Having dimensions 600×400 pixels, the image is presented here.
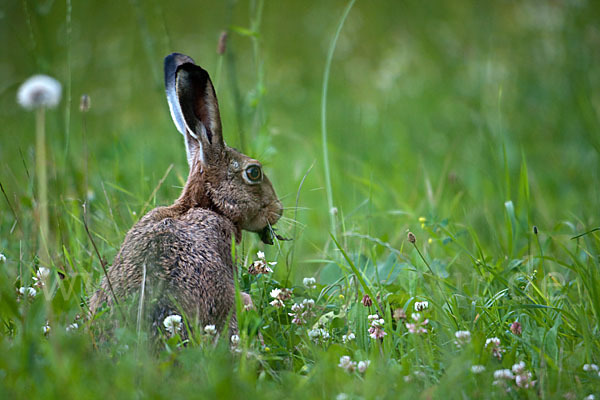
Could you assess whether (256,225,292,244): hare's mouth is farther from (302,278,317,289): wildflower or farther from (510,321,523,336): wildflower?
(510,321,523,336): wildflower

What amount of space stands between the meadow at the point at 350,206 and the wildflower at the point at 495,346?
0.02 meters

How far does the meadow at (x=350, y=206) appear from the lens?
2729mm

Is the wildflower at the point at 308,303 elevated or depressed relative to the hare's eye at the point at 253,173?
depressed

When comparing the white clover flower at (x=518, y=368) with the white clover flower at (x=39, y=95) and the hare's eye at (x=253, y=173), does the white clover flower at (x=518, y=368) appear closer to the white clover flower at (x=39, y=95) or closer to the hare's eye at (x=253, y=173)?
the hare's eye at (x=253, y=173)

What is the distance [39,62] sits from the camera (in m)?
4.76

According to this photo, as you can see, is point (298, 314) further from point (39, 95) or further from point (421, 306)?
point (39, 95)

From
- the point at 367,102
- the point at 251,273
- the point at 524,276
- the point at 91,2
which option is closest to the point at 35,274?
the point at 251,273

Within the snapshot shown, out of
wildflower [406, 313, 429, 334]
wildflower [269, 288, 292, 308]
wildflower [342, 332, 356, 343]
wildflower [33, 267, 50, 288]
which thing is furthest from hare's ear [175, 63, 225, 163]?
wildflower [406, 313, 429, 334]

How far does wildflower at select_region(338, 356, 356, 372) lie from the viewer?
2809mm

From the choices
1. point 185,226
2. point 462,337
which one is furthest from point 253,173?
point 462,337

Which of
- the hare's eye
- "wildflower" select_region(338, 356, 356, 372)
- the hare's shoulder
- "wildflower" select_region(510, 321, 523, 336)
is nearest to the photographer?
"wildflower" select_region(338, 356, 356, 372)

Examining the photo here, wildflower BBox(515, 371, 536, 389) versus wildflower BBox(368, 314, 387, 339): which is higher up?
wildflower BBox(368, 314, 387, 339)

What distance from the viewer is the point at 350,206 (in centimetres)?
613

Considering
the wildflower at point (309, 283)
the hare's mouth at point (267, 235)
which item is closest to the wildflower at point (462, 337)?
the wildflower at point (309, 283)
